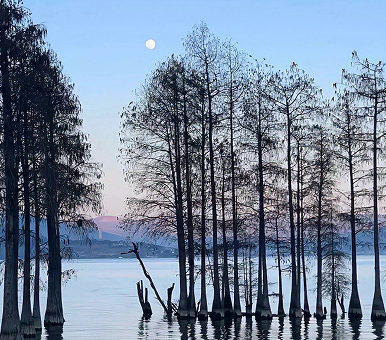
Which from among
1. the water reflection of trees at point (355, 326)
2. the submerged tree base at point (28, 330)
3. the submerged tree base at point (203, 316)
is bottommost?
the water reflection of trees at point (355, 326)

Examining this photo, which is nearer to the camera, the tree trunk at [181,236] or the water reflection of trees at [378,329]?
the water reflection of trees at [378,329]

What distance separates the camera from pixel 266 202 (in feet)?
175

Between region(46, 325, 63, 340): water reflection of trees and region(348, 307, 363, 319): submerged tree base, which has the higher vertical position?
region(348, 307, 363, 319): submerged tree base

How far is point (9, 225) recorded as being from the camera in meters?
30.0

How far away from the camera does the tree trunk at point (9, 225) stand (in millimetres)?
29797

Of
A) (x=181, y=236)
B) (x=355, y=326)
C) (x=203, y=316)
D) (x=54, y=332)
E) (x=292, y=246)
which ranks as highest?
(x=181, y=236)

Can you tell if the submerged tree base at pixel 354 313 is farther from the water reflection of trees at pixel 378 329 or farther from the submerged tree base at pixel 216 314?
the submerged tree base at pixel 216 314

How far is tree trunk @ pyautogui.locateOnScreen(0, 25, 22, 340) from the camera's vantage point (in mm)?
29797

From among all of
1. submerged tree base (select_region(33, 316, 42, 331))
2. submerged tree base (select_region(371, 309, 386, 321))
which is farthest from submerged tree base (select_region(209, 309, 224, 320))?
submerged tree base (select_region(33, 316, 42, 331))

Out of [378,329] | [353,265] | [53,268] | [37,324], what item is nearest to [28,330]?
[37,324]

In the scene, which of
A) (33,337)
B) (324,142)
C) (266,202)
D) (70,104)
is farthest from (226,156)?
(33,337)

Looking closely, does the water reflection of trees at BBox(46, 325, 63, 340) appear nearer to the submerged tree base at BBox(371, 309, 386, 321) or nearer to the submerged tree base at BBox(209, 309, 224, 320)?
the submerged tree base at BBox(209, 309, 224, 320)

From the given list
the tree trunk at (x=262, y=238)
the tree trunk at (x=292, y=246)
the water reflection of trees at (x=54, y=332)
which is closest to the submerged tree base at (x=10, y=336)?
the water reflection of trees at (x=54, y=332)

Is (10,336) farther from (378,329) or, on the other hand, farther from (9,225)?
(378,329)
